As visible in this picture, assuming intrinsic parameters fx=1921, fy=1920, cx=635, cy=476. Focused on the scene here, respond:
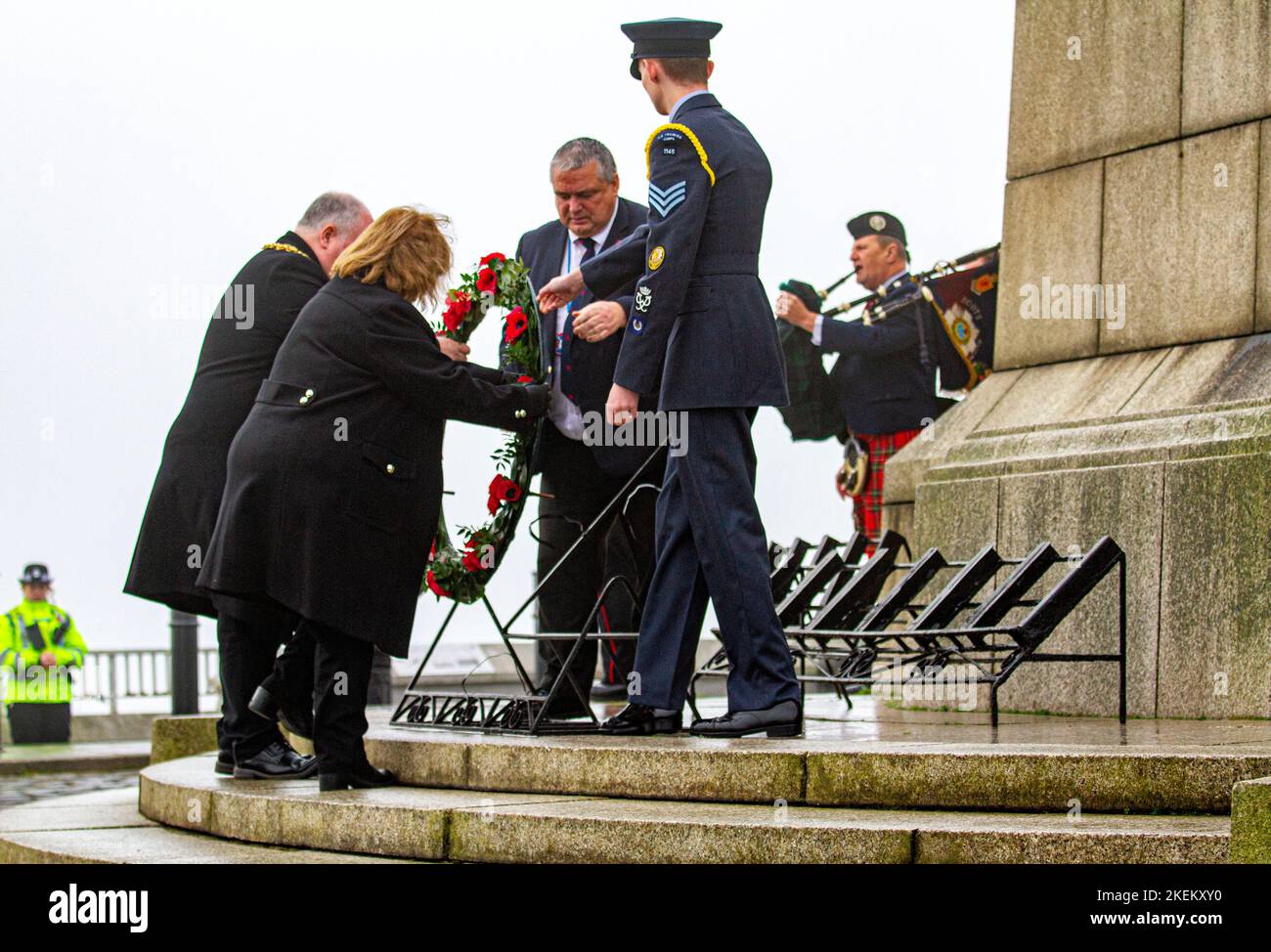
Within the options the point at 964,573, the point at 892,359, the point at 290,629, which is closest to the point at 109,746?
the point at 892,359

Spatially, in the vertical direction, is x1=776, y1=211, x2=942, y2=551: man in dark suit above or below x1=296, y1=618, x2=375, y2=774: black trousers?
above

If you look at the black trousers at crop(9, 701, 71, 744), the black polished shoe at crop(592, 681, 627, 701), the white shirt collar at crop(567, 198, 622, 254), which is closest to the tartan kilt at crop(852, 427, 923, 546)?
the black polished shoe at crop(592, 681, 627, 701)

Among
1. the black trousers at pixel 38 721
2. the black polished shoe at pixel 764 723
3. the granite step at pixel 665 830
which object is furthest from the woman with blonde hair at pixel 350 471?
the black trousers at pixel 38 721

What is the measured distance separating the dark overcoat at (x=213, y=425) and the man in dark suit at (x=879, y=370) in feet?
16.5

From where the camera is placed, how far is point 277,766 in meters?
6.46

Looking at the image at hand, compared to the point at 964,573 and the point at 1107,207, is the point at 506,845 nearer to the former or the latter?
the point at 964,573

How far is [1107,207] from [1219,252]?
65cm

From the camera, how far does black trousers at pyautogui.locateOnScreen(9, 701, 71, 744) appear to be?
15070mm

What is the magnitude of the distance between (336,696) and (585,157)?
236 centimetres

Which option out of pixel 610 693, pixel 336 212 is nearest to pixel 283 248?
pixel 336 212

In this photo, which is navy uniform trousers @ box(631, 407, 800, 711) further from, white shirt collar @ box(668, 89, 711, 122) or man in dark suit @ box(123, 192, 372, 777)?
man in dark suit @ box(123, 192, 372, 777)

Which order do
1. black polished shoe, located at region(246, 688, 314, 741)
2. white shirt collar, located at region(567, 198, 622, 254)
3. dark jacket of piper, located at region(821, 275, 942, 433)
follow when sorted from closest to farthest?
black polished shoe, located at region(246, 688, 314, 741), white shirt collar, located at region(567, 198, 622, 254), dark jacket of piper, located at region(821, 275, 942, 433)

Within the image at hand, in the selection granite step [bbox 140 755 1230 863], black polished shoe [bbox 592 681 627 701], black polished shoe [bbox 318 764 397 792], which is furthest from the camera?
→ black polished shoe [bbox 592 681 627 701]

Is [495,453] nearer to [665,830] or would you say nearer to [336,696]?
[336,696]
